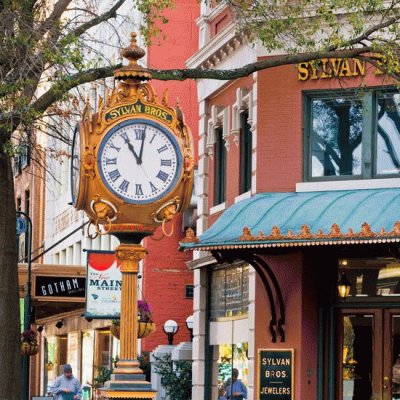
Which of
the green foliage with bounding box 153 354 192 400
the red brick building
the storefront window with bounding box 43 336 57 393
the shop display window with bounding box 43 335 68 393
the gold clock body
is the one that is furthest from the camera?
the storefront window with bounding box 43 336 57 393

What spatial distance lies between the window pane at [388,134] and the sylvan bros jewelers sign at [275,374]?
3.71m

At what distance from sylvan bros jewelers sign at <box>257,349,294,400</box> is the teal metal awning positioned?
2.50m

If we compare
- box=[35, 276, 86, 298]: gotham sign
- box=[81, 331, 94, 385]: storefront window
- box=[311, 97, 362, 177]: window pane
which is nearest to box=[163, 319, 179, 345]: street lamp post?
box=[35, 276, 86, 298]: gotham sign

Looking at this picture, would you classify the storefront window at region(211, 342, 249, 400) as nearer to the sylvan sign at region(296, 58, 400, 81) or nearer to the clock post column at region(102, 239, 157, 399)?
the sylvan sign at region(296, 58, 400, 81)

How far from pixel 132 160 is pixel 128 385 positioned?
1849mm

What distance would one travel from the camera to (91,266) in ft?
86.8

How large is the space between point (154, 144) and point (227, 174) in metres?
17.4

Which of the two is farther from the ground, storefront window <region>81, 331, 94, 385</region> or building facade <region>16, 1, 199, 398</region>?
building facade <region>16, 1, 199, 398</region>

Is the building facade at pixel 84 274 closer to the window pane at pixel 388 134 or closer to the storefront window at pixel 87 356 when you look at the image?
the storefront window at pixel 87 356

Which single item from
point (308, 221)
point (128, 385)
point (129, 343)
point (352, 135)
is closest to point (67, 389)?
point (308, 221)

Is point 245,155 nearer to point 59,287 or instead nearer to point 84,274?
point 84,274

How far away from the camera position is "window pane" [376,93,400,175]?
82.0 ft

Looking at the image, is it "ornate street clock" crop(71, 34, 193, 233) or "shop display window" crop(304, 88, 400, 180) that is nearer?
"ornate street clock" crop(71, 34, 193, 233)

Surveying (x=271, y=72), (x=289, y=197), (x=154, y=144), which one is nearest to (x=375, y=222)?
(x=289, y=197)
